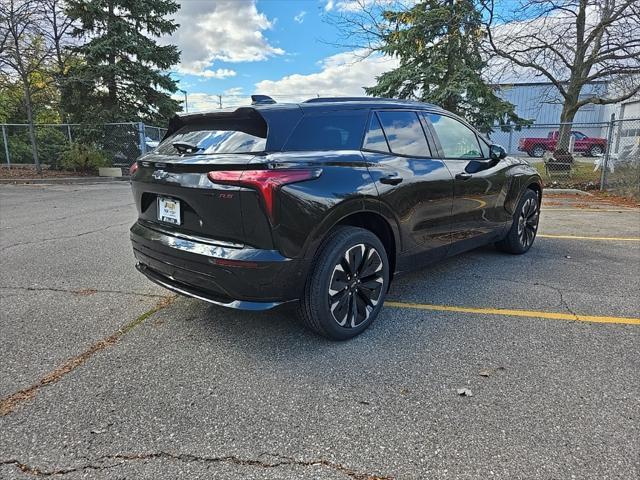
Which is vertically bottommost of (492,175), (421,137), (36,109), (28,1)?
(492,175)

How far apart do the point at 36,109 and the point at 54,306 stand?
832 inches

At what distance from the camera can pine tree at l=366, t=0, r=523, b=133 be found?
12500 millimetres

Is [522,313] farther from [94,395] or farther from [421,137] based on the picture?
[94,395]

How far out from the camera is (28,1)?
44.7 feet

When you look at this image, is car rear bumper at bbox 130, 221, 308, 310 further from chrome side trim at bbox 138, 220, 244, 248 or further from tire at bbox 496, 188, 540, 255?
tire at bbox 496, 188, 540, 255

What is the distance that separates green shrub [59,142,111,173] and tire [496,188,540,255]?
1538cm

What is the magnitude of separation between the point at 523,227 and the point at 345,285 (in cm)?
333

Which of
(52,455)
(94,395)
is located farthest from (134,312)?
(52,455)

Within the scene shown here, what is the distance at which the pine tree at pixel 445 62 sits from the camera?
12.5m

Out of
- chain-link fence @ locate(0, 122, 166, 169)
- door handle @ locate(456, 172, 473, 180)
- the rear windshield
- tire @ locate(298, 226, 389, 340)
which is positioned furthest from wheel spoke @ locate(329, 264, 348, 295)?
chain-link fence @ locate(0, 122, 166, 169)

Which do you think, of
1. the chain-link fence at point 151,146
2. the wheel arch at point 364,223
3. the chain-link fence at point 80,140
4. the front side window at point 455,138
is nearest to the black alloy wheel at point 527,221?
the front side window at point 455,138

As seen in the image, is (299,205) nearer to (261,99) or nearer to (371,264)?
(371,264)

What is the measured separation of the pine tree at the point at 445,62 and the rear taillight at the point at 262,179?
1108cm

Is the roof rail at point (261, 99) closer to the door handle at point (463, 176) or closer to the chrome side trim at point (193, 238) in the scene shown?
the chrome side trim at point (193, 238)
